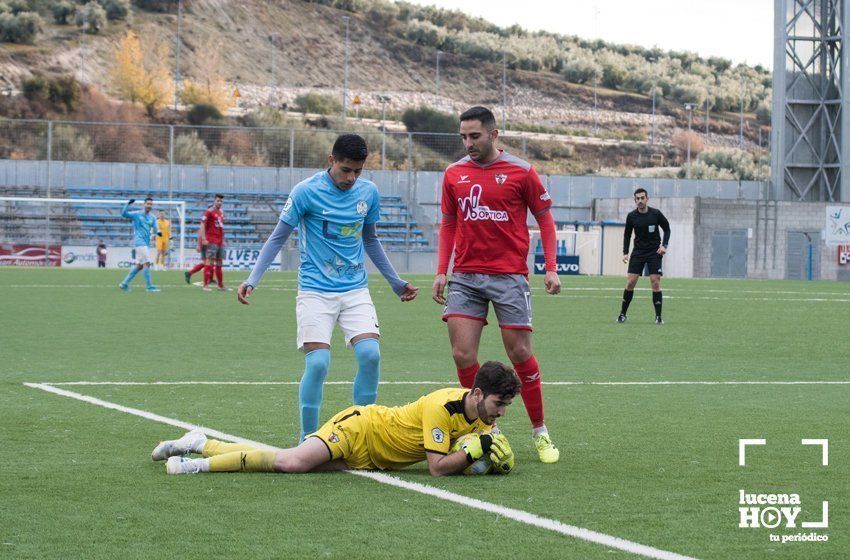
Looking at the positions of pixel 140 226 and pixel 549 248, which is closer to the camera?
pixel 549 248

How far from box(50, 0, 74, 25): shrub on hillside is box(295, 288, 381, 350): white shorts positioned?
102m

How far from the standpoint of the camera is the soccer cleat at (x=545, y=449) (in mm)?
7555

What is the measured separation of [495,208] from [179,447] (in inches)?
96.7

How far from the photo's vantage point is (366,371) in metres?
7.96

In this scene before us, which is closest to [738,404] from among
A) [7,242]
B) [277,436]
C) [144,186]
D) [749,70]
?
[277,436]

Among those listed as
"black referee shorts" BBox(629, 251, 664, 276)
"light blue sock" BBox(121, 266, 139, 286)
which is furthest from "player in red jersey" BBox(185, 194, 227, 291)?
"black referee shorts" BBox(629, 251, 664, 276)

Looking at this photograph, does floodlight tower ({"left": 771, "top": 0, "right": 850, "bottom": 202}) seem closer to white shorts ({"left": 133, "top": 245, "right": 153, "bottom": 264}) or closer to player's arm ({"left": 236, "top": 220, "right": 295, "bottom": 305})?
white shorts ({"left": 133, "top": 245, "right": 153, "bottom": 264})

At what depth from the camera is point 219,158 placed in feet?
182

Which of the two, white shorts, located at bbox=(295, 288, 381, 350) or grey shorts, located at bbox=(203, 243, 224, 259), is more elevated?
grey shorts, located at bbox=(203, 243, 224, 259)

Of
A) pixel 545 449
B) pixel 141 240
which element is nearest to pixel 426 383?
pixel 545 449

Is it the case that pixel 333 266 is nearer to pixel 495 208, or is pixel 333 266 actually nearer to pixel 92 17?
pixel 495 208

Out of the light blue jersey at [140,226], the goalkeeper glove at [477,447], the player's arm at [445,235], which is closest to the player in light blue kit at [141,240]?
the light blue jersey at [140,226]

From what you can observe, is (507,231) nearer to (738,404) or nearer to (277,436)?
(277,436)

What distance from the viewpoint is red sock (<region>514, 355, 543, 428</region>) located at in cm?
799
